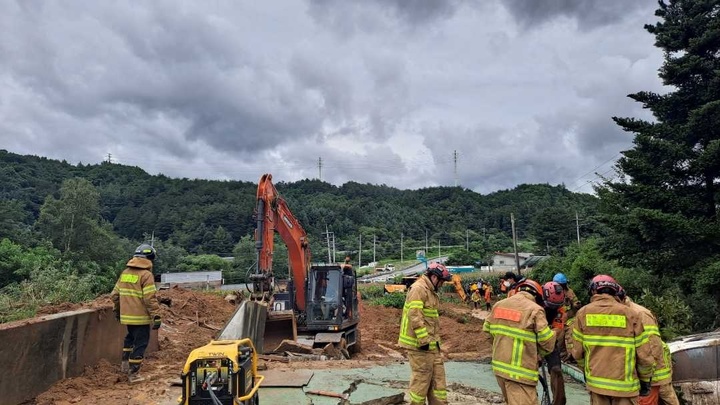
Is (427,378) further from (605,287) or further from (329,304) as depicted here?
(329,304)

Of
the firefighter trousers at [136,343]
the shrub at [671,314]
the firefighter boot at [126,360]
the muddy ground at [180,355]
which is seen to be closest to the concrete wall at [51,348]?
the muddy ground at [180,355]

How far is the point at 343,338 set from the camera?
1140 cm

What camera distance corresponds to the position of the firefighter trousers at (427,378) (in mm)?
5449

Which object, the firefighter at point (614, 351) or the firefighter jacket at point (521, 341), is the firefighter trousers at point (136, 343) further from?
the firefighter at point (614, 351)

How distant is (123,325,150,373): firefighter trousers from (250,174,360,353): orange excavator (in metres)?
3.67

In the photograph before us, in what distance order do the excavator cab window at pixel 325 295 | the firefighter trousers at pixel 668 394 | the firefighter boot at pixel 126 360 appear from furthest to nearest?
the excavator cab window at pixel 325 295 < the firefighter boot at pixel 126 360 < the firefighter trousers at pixel 668 394

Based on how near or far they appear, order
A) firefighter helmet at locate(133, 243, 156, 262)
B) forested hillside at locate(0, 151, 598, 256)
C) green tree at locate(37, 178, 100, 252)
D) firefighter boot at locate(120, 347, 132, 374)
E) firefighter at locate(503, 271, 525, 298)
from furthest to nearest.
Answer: forested hillside at locate(0, 151, 598, 256), green tree at locate(37, 178, 100, 252), firefighter helmet at locate(133, 243, 156, 262), firefighter boot at locate(120, 347, 132, 374), firefighter at locate(503, 271, 525, 298)

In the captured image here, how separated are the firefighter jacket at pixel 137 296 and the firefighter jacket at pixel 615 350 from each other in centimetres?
517

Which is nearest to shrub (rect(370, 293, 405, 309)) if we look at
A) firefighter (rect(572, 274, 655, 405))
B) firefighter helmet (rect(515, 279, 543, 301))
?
firefighter helmet (rect(515, 279, 543, 301))

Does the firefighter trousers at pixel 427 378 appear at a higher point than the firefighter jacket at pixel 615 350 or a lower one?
lower

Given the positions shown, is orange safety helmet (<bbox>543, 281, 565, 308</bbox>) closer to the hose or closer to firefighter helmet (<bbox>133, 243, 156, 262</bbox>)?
the hose

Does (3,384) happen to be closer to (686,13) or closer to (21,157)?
(686,13)

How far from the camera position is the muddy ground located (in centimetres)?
588

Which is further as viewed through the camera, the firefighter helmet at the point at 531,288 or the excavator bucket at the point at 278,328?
the excavator bucket at the point at 278,328
